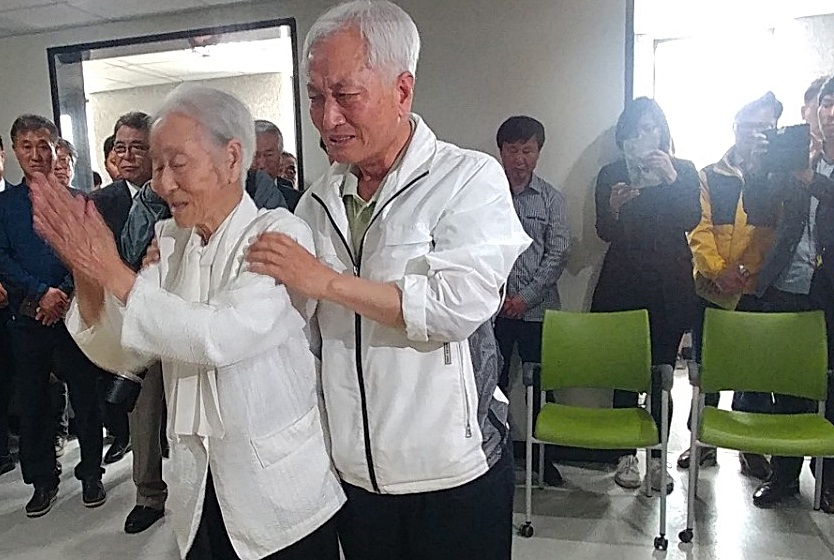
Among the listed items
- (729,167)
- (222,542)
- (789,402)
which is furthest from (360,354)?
(729,167)

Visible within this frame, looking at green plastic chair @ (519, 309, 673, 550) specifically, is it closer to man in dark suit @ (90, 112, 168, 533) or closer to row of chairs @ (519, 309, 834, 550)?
row of chairs @ (519, 309, 834, 550)

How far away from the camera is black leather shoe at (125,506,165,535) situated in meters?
2.92

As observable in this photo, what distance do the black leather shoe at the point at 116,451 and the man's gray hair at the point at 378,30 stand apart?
3.19 metres

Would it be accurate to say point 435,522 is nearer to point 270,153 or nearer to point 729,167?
point 270,153

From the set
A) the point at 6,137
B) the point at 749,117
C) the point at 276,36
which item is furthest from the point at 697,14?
the point at 6,137

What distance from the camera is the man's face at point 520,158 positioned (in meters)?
3.29

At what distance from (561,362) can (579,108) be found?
1296mm

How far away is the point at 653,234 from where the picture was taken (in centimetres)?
319

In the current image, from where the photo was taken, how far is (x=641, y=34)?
513 centimetres

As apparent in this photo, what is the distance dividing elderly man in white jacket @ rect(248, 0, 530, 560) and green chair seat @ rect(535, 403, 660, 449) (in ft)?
4.66

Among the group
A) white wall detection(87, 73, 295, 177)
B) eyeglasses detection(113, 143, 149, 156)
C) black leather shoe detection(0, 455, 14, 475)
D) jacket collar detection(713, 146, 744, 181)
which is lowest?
black leather shoe detection(0, 455, 14, 475)

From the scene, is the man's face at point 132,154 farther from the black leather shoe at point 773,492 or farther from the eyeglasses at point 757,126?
the black leather shoe at point 773,492

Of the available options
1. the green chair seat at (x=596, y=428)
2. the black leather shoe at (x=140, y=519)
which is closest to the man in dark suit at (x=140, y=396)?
the black leather shoe at (x=140, y=519)

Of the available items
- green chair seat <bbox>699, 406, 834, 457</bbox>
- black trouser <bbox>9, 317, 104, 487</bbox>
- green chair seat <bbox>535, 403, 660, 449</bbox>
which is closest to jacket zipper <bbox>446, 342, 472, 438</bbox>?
green chair seat <bbox>535, 403, 660, 449</bbox>
